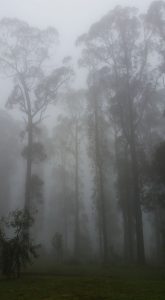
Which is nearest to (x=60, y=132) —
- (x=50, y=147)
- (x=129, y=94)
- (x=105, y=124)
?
(x=50, y=147)

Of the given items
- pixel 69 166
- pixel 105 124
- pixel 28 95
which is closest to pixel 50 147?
pixel 69 166

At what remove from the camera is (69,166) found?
43312mm

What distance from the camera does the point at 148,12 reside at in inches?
1117

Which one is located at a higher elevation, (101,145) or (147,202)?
(101,145)

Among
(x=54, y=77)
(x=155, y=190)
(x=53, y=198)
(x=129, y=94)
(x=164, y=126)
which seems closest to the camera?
(x=155, y=190)

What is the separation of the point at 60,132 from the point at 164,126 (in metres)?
12.2

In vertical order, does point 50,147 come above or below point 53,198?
above

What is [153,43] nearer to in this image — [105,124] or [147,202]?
[105,124]

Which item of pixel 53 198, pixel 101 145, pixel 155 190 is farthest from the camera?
pixel 53 198

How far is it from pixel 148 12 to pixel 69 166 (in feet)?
70.2

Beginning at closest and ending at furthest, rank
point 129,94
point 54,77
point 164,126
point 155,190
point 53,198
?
point 155,190 → point 129,94 → point 54,77 → point 164,126 → point 53,198

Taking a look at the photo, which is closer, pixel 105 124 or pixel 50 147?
pixel 105 124

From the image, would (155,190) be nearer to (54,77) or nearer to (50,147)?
(54,77)

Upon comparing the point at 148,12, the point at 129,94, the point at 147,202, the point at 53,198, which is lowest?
the point at 147,202
